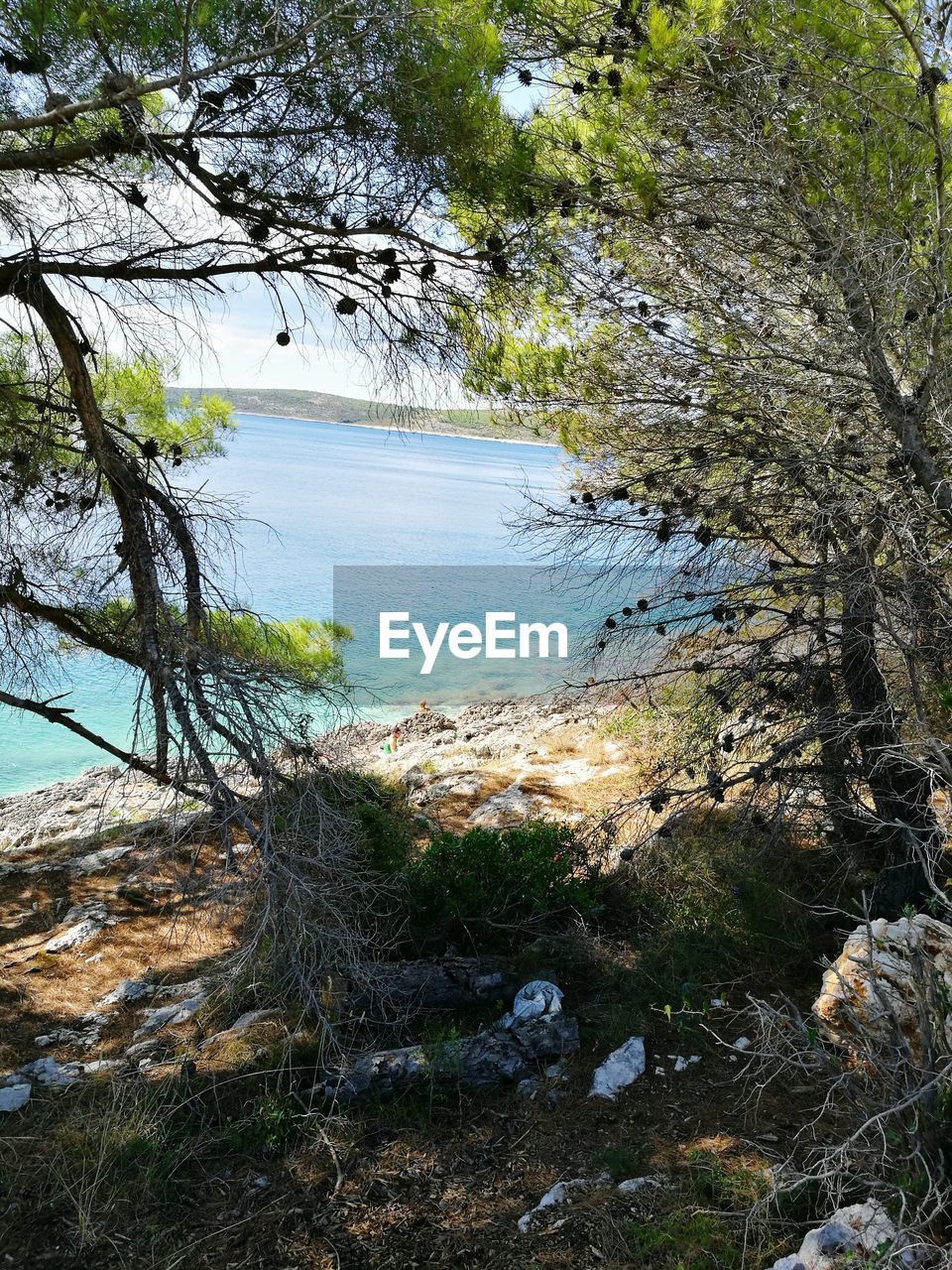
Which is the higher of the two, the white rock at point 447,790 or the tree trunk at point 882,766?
the tree trunk at point 882,766

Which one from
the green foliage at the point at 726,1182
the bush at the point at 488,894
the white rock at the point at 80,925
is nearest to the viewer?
the green foliage at the point at 726,1182

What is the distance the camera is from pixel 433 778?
8859 millimetres

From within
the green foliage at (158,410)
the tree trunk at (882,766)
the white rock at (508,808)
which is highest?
the green foliage at (158,410)

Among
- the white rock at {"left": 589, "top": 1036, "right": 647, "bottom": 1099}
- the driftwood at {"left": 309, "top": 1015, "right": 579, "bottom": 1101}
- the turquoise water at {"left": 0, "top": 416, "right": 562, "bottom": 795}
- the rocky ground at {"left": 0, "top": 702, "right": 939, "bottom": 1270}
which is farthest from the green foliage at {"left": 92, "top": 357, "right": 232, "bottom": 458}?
the white rock at {"left": 589, "top": 1036, "right": 647, "bottom": 1099}

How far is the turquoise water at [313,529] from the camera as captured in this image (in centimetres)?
1491

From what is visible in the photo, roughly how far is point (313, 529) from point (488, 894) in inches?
1383

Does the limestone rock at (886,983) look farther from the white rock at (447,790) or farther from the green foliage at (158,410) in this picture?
the white rock at (447,790)

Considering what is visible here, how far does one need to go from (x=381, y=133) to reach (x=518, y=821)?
15.2 ft

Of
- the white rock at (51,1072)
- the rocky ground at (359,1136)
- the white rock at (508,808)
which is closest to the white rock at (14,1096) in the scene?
the rocky ground at (359,1136)

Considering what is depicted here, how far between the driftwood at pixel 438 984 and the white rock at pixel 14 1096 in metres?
1.40

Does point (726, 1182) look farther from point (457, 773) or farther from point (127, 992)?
point (457, 773)

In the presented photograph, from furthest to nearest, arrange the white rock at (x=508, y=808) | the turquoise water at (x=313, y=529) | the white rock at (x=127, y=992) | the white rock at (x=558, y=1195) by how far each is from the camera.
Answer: the turquoise water at (x=313, y=529) < the white rock at (x=508, y=808) < the white rock at (x=127, y=992) < the white rock at (x=558, y=1195)

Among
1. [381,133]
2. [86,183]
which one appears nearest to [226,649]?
[86,183]

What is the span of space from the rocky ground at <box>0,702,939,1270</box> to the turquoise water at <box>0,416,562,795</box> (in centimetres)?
194
